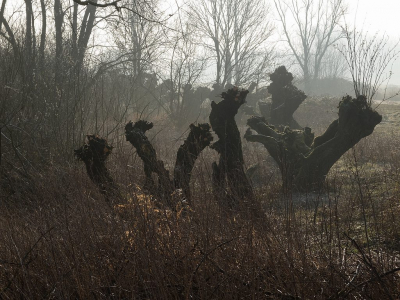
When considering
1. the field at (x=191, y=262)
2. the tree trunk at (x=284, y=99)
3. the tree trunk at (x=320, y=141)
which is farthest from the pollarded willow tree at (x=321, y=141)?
the field at (x=191, y=262)

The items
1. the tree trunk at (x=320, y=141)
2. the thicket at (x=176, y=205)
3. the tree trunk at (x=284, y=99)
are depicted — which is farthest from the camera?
the tree trunk at (x=284, y=99)

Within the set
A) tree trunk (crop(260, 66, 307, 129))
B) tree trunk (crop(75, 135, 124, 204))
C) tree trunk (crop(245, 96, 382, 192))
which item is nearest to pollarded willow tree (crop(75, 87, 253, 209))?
tree trunk (crop(75, 135, 124, 204))

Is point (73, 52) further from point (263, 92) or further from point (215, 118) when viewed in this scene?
point (263, 92)

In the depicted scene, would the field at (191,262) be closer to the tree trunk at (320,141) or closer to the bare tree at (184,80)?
the tree trunk at (320,141)

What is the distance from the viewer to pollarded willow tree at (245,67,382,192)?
9.82 meters

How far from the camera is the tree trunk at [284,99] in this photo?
16.7 meters

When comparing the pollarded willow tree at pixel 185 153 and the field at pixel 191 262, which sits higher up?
the pollarded willow tree at pixel 185 153

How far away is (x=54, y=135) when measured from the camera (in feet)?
29.5

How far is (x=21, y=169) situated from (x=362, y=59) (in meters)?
7.04

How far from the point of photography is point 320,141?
1123 centimetres

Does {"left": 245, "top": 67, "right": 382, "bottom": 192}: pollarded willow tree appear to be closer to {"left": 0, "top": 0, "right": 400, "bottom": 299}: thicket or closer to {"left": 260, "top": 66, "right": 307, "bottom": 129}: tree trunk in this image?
{"left": 0, "top": 0, "right": 400, "bottom": 299}: thicket

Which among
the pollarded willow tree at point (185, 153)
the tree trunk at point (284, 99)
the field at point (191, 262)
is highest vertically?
the tree trunk at point (284, 99)

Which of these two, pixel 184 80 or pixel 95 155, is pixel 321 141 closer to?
pixel 95 155

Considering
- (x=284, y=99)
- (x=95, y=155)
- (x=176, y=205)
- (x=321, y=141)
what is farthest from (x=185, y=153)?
(x=284, y=99)
